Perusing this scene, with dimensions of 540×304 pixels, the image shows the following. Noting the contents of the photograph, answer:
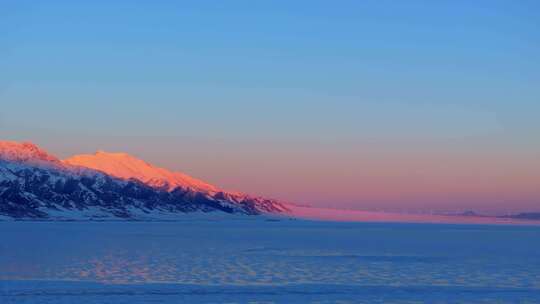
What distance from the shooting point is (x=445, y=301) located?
3481 centimetres

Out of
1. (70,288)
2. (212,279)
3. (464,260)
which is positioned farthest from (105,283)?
(464,260)

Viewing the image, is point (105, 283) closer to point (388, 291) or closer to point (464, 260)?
point (388, 291)

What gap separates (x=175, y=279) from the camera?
41.7 metres

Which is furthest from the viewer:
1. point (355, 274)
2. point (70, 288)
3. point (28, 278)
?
point (355, 274)

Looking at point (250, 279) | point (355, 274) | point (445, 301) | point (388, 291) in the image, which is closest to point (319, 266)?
point (355, 274)

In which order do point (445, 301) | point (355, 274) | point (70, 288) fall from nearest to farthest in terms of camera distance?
point (445, 301) < point (70, 288) < point (355, 274)

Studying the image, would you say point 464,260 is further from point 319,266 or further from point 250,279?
point 250,279

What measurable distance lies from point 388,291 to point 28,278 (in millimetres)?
18988

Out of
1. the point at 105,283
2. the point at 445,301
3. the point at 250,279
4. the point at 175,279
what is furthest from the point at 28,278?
the point at 445,301

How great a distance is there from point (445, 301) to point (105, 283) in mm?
16855

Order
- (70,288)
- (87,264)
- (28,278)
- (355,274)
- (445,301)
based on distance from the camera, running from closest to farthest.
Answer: (445,301), (70,288), (28,278), (355,274), (87,264)

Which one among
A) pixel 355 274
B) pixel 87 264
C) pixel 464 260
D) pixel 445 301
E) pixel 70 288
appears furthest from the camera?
pixel 464 260

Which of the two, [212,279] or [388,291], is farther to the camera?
[212,279]

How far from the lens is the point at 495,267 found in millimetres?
52562
